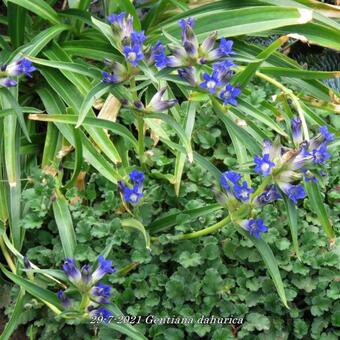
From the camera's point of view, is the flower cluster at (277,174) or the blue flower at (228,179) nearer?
the flower cluster at (277,174)

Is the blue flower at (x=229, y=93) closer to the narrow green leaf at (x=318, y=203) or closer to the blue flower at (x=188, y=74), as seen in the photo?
the blue flower at (x=188, y=74)

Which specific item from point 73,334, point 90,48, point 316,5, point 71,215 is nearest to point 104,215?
point 71,215

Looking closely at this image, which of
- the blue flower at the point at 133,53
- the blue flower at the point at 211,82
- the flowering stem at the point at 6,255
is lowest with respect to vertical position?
the flowering stem at the point at 6,255

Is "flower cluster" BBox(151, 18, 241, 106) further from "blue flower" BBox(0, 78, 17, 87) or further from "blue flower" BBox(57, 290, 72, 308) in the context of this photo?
"blue flower" BBox(57, 290, 72, 308)

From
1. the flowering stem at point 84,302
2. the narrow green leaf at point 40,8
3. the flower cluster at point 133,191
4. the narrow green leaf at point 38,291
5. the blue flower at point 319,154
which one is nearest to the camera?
the blue flower at point 319,154

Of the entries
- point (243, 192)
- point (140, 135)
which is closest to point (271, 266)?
point (243, 192)

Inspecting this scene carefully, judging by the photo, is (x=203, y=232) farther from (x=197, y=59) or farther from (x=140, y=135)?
(x=197, y=59)

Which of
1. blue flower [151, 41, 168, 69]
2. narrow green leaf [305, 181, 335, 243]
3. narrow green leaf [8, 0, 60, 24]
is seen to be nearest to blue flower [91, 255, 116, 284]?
blue flower [151, 41, 168, 69]

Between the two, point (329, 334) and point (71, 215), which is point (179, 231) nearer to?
point (71, 215)

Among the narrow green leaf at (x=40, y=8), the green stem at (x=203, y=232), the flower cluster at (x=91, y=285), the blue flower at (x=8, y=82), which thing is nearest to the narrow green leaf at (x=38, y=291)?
the flower cluster at (x=91, y=285)
